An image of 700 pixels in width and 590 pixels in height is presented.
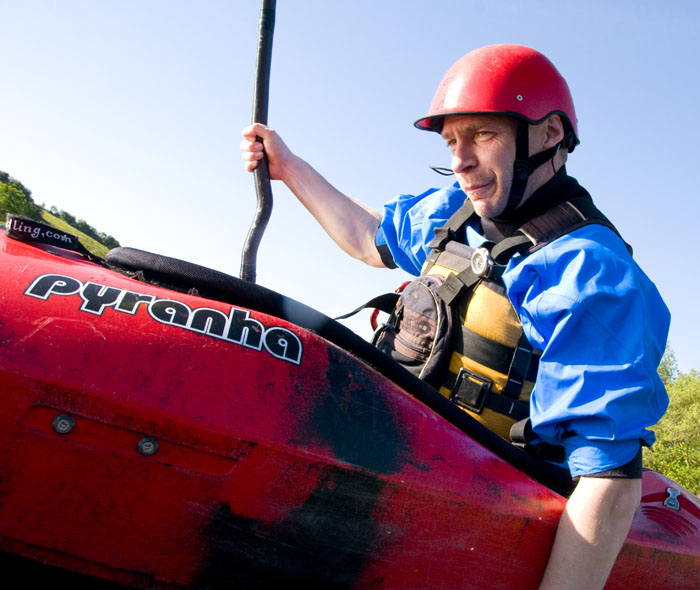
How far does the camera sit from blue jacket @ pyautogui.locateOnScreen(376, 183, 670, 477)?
6.03 ft

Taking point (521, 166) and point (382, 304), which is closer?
point (521, 166)

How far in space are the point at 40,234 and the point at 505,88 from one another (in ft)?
5.57

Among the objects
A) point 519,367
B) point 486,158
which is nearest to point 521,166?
point 486,158

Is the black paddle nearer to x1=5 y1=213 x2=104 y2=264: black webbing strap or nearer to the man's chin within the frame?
x1=5 y1=213 x2=104 y2=264: black webbing strap

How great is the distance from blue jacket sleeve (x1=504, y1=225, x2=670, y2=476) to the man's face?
1.49 ft

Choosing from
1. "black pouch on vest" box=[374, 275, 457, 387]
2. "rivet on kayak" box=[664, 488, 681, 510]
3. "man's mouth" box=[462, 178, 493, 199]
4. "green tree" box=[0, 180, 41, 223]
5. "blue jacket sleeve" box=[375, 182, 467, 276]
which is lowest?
"green tree" box=[0, 180, 41, 223]

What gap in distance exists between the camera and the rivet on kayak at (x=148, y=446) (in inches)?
55.9

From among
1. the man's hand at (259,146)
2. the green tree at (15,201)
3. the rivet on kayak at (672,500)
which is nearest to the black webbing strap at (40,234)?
the man's hand at (259,146)

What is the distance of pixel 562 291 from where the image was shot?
197 centimetres

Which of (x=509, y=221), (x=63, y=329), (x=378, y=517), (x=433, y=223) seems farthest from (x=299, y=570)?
(x=433, y=223)

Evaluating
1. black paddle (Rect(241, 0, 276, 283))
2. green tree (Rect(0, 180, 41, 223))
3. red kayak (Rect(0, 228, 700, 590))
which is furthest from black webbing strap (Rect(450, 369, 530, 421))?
green tree (Rect(0, 180, 41, 223))

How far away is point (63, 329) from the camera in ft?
4.75

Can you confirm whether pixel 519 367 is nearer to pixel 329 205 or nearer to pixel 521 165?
pixel 521 165

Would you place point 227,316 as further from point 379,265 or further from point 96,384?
point 379,265
